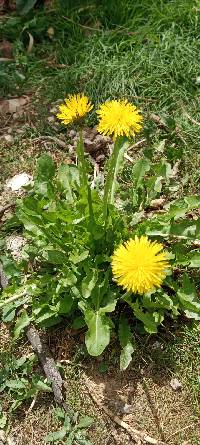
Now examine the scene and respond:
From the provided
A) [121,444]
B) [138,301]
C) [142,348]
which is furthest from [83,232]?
[121,444]

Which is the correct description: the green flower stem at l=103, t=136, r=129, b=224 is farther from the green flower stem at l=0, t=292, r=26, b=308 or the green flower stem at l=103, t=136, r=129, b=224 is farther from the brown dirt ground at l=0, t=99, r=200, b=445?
the brown dirt ground at l=0, t=99, r=200, b=445

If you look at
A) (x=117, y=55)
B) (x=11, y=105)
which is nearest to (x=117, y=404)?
(x=11, y=105)

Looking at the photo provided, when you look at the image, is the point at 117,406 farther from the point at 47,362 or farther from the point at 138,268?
the point at 138,268

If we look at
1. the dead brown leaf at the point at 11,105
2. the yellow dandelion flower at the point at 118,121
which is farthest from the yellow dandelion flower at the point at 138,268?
the dead brown leaf at the point at 11,105

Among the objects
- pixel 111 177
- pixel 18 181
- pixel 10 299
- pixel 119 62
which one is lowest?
pixel 10 299

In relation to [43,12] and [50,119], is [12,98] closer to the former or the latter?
[50,119]

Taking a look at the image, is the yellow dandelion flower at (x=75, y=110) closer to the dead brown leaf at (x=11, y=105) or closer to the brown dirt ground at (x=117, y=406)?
the brown dirt ground at (x=117, y=406)

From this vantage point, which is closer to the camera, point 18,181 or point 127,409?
point 127,409
